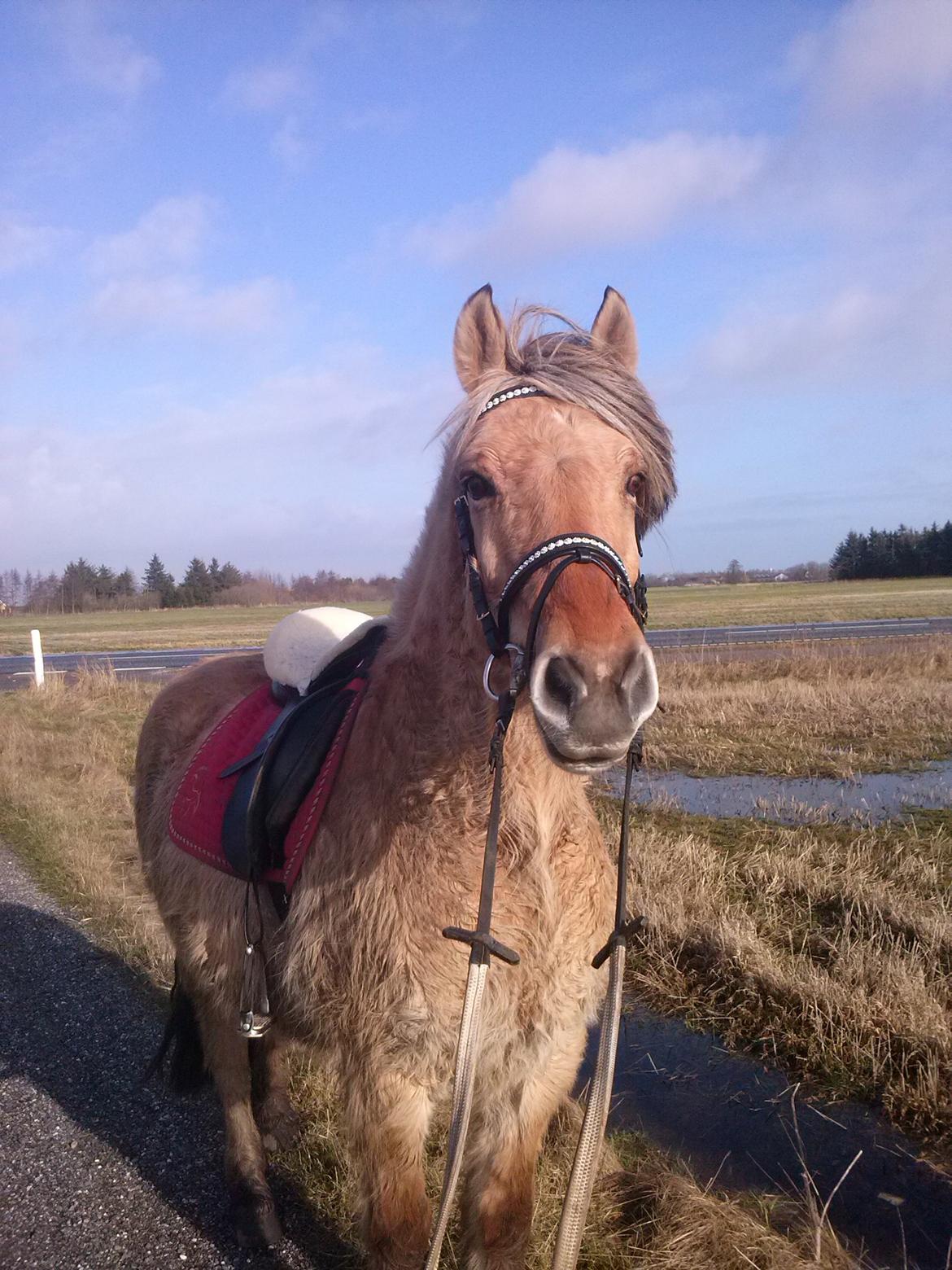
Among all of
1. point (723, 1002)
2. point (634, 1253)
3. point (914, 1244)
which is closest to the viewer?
point (634, 1253)

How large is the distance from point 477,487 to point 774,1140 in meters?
3.41

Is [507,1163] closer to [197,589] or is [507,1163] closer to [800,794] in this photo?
[800,794]

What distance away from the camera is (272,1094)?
3.91 m

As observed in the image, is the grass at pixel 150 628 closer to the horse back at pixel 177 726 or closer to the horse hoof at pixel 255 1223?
the horse back at pixel 177 726

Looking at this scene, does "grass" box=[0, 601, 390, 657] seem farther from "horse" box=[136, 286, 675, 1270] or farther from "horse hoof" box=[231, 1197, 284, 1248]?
"horse" box=[136, 286, 675, 1270]

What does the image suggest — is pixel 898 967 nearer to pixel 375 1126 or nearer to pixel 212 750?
pixel 375 1126

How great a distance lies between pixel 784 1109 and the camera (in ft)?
13.0

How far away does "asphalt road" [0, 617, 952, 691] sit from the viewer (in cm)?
2231

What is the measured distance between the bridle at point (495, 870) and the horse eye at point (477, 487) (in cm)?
3

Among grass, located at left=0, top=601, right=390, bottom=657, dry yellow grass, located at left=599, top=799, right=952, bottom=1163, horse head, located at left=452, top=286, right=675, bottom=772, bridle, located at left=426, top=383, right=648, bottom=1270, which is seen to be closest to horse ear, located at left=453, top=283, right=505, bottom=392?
horse head, located at left=452, top=286, right=675, bottom=772

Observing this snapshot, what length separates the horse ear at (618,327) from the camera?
8.95 feet

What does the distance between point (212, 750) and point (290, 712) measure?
2.08 ft

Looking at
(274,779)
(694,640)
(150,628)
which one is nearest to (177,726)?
(274,779)

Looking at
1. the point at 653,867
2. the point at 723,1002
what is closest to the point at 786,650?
the point at 653,867
